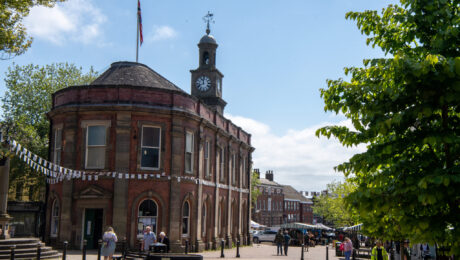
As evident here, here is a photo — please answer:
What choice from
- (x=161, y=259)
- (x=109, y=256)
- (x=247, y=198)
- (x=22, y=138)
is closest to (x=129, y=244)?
(x=109, y=256)

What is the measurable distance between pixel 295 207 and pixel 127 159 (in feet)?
261

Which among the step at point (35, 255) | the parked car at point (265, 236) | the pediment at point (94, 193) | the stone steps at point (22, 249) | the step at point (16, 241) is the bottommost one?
the parked car at point (265, 236)

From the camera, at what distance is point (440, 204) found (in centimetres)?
636

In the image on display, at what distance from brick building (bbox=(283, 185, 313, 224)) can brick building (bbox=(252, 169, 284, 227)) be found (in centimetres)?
306

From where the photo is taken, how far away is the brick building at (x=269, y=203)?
268 ft

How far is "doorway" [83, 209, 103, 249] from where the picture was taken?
75.6ft

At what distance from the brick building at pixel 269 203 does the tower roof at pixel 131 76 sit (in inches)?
2101

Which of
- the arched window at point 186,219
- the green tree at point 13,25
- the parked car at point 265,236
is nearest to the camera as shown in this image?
the green tree at point 13,25

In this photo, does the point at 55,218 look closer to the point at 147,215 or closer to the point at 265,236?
the point at 147,215

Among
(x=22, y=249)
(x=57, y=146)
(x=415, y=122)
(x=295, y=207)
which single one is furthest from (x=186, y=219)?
(x=295, y=207)

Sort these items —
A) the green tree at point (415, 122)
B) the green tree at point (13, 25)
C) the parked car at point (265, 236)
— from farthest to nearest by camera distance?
the parked car at point (265, 236)
the green tree at point (13, 25)
the green tree at point (415, 122)

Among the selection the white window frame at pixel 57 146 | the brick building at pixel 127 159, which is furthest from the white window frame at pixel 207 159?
the white window frame at pixel 57 146

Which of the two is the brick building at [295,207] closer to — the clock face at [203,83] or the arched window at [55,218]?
the clock face at [203,83]

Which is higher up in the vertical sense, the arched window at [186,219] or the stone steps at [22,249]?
the arched window at [186,219]
